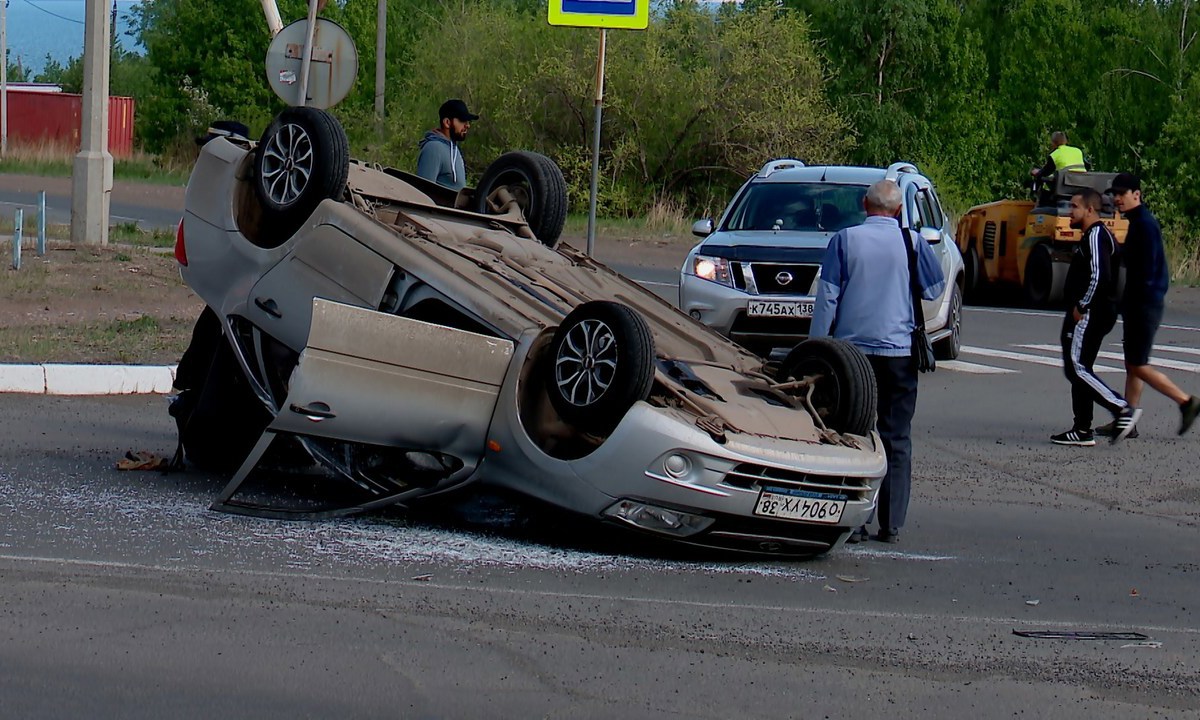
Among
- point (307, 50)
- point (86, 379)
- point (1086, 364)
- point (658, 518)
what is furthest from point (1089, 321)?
point (86, 379)

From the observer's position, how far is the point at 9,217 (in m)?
26.3

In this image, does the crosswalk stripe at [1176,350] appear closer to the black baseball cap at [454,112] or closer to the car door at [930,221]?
the car door at [930,221]

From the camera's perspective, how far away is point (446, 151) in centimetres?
1150

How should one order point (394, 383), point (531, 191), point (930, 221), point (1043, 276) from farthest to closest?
1. point (1043, 276)
2. point (930, 221)
3. point (531, 191)
4. point (394, 383)

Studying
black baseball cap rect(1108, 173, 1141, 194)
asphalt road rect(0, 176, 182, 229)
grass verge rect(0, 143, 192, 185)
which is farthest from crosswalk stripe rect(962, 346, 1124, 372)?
grass verge rect(0, 143, 192, 185)

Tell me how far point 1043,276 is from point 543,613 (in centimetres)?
1768

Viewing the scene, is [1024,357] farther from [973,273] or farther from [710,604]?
[710,604]

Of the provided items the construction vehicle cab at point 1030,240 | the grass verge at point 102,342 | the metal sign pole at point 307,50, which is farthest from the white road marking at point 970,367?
the grass verge at point 102,342

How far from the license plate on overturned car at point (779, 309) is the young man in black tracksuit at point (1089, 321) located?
2.78 m

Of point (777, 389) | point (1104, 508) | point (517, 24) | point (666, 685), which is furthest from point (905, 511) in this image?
point (517, 24)

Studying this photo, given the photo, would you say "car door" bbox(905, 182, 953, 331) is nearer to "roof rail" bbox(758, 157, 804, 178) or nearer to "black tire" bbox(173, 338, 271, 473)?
"roof rail" bbox(758, 157, 804, 178)

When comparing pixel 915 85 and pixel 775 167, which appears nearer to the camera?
pixel 775 167

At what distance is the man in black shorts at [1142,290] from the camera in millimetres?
11609


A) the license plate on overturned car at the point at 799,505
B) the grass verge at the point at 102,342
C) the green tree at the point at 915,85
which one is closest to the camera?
the license plate on overturned car at the point at 799,505
